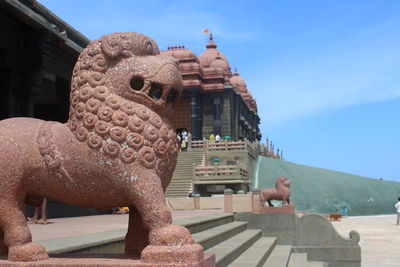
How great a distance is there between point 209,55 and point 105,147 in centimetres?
3440

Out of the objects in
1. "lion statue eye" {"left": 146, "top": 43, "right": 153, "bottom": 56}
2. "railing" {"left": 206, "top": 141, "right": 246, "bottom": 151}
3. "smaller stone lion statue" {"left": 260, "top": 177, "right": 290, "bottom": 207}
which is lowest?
"smaller stone lion statue" {"left": 260, "top": 177, "right": 290, "bottom": 207}

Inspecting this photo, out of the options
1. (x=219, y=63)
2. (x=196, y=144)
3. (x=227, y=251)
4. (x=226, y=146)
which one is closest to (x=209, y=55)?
(x=219, y=63)

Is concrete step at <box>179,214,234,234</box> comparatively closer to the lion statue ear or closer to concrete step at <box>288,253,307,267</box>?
concrete step at <box>288,253,307,267</box>

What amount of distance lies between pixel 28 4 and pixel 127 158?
899 centimetres

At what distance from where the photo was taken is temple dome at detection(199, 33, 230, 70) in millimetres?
36094

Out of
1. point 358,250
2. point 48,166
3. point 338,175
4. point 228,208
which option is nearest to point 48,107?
point 228,208

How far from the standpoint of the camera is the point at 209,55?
3650cm

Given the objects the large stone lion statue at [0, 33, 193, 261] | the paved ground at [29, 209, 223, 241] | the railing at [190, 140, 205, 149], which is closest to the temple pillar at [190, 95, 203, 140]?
the railing at [190, 140, 205, 149]

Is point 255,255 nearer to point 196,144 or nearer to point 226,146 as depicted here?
point 226,146

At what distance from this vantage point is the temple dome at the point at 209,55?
36.1m

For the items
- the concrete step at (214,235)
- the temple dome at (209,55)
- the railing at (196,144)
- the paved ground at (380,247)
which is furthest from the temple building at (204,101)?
the concrete step at (214,235)

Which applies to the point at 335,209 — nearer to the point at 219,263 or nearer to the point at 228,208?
the point at 228,208

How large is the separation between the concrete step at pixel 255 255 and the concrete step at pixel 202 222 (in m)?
0.83

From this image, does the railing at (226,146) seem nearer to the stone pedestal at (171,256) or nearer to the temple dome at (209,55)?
the temple dome at (209,55)
